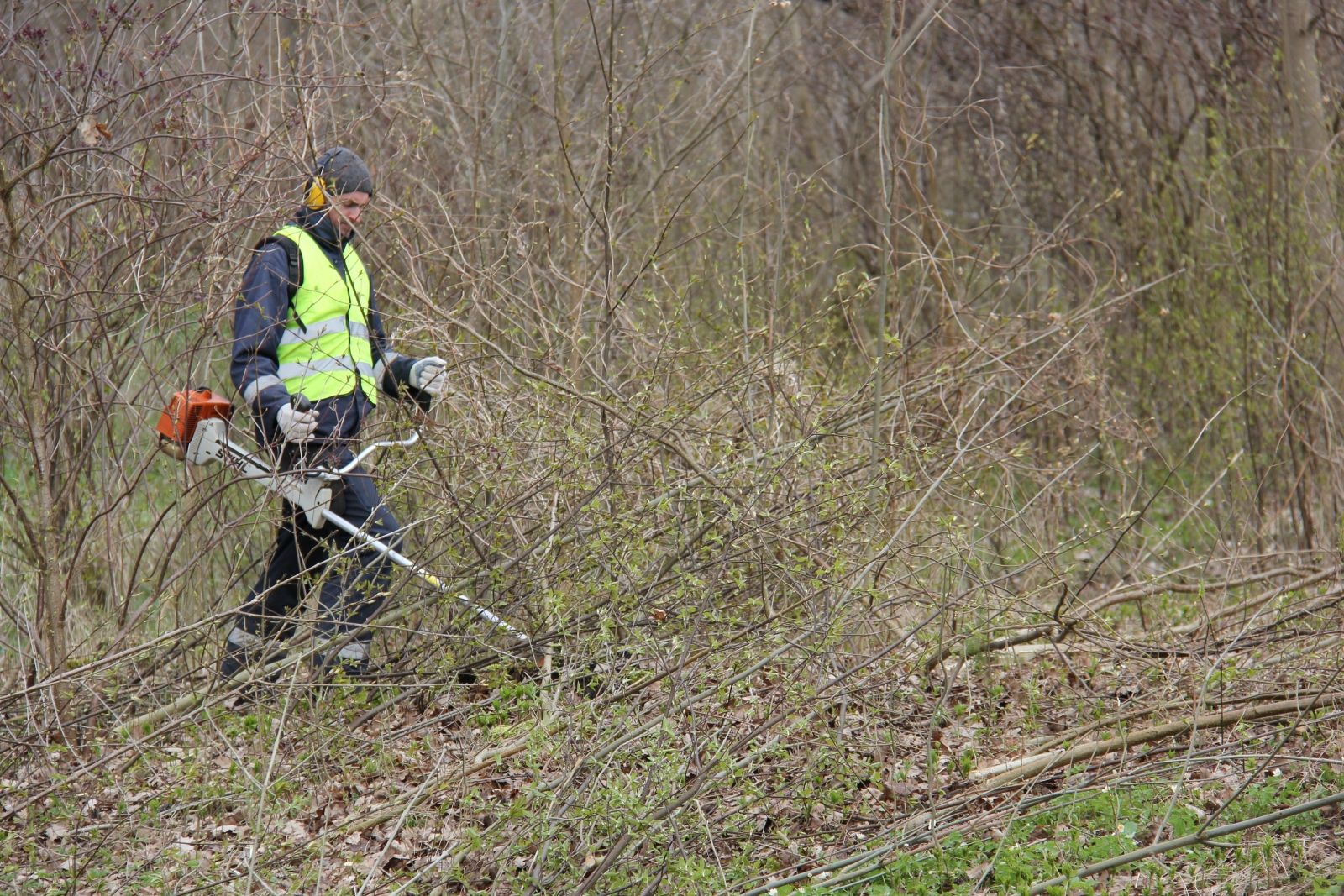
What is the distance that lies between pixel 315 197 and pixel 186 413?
97 cm

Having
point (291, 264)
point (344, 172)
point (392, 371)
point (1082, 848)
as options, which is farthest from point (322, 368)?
point (1082, 848)

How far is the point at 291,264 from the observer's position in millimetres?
4793

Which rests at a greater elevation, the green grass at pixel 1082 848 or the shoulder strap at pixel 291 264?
the shoulder strap at pixel 291 264

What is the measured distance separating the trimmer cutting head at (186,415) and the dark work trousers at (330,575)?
45 centimetres

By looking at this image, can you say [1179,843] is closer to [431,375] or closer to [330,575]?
[431,375]

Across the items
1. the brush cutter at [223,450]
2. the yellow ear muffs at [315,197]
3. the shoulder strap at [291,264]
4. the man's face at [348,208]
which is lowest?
the brush cutter at [223,450]

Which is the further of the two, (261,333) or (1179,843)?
(261,333)

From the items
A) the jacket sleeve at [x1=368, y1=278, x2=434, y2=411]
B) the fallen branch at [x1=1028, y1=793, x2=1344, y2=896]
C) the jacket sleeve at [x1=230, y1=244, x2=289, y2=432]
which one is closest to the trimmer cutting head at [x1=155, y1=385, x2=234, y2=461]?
the jacket sleeve at [x1=230, y1=244, x2=289, y2=432]

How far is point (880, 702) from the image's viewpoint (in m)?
4.25

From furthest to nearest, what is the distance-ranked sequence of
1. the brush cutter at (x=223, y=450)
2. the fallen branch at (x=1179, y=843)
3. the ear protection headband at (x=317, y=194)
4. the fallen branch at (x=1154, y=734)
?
1. the ear protection headband at (x=317, y=194)
2. the brush cutter at (x=223, y=450)
3. the fallen branch at (x=1154, y=734)
4. the fallen branch at (x=1179, y=843)

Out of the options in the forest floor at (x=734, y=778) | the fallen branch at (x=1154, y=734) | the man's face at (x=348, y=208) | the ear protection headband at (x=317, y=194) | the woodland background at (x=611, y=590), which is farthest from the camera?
the man's face at (x=348, y=208)

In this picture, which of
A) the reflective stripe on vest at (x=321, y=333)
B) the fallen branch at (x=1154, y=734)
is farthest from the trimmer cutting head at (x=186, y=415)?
the fallen branch at (x=1154, y=734)

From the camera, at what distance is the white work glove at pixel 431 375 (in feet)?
15.4

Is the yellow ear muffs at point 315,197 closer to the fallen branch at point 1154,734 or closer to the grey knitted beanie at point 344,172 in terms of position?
the grey knitted beanie at point 344,172
